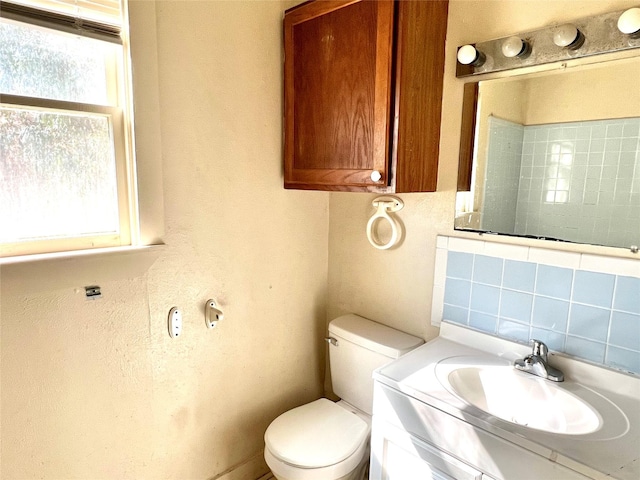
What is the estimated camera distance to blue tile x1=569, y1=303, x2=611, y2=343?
3.80 feet

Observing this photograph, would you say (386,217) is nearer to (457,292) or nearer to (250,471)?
(457,292)

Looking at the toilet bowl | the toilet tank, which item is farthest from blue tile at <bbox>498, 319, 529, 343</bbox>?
the toilet bowl

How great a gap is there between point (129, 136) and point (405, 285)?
1195mm

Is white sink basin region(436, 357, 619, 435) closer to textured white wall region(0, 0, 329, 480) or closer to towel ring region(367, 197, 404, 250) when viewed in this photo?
towel ring region(367, 197, 404, 250)

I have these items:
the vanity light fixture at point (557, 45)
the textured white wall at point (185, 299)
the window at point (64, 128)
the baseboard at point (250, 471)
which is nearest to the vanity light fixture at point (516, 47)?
the vanity light fixture at point (557, 45)

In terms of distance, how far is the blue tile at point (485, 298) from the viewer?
1382 mm

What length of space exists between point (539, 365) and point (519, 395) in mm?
115

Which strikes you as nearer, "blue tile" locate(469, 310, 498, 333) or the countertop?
the countertop

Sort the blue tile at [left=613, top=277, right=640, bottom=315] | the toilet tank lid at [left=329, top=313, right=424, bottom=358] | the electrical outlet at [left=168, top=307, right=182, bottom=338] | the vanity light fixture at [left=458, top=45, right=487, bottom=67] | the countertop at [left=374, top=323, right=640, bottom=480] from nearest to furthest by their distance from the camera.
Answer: the countertop at [left=374, top=323, right=640, bottom=480] < the blue tile at [left=613, top=277, right=640, bottom=315] < the vanity light fixture at [left=458, top=45, right=487, bottom=67] < the electrical outlet at [left=168, top=307, right=182, bottom=338] < the toilet tank lid at [left=329, top=313, right=424, bottom=358]

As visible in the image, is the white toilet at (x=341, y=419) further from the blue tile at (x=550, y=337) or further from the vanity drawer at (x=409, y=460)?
the blue tile at (x=550, y=337)

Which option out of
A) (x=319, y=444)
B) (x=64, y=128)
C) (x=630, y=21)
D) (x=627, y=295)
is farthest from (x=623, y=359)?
(x=64, y=128)

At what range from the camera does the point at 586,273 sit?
118 centimetres

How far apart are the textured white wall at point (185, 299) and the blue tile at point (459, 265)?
2.24 ft

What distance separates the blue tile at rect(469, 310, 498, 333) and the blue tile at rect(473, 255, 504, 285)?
0.12 metres
